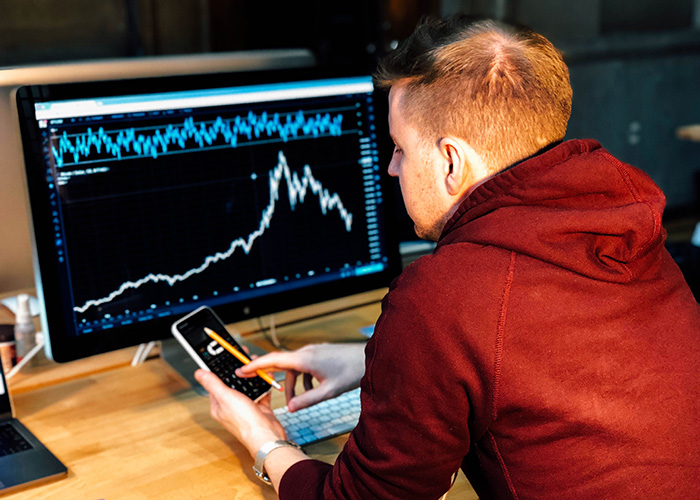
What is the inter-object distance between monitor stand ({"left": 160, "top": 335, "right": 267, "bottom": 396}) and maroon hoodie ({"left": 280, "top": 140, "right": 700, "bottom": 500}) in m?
0.54

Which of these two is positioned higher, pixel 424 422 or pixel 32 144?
pixel 32 144

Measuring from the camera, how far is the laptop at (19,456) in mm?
1000

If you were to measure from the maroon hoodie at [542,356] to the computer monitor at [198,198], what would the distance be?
0.50m

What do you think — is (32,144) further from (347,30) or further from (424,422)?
(347,30)

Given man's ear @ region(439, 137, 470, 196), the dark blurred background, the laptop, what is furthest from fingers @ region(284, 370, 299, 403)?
the dark blurred background

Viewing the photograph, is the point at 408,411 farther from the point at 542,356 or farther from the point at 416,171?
the point at 416,171

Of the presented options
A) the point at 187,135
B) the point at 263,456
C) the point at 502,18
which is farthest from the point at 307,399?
the point at 502,18

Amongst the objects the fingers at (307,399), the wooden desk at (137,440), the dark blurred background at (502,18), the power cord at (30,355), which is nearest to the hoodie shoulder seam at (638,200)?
the wooden desk at (137,440)

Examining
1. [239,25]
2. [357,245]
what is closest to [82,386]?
[357,245]

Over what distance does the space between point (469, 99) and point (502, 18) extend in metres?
3.07

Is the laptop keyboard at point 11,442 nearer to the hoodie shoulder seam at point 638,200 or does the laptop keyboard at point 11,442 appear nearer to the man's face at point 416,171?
the man's face at point 416,171

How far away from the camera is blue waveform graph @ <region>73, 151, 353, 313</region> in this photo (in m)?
1.21

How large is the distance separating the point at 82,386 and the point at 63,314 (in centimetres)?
22

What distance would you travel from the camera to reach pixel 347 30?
4.18 m
